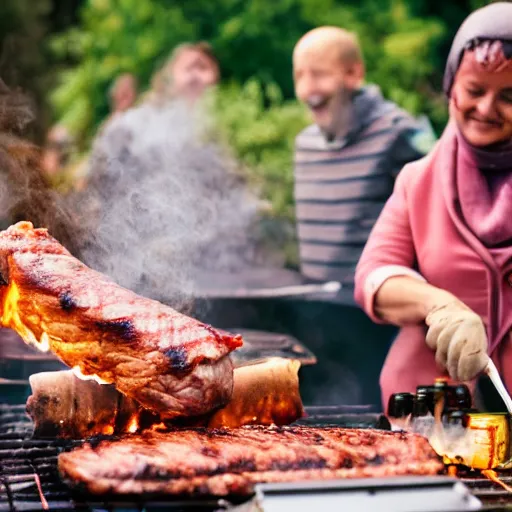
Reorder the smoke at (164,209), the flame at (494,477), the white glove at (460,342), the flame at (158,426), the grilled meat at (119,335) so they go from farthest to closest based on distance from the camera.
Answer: the smoke at (164,209)
the white glove at (460,342)
the flame at (158,426)
the grilled meat at (119,335)
the flame at (494,477)

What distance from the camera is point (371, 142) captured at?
5.31 meters

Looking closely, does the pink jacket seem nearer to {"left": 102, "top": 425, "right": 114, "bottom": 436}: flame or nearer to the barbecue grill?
the barbecue grill

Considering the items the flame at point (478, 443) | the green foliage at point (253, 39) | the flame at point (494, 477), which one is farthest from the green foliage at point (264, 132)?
the flame at point (494, 477)

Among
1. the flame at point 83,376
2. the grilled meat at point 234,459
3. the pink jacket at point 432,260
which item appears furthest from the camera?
the pink jacket at point 432,260

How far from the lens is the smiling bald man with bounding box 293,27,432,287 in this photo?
523cm

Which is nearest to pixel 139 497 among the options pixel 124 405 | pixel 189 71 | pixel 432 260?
pixel 124 405

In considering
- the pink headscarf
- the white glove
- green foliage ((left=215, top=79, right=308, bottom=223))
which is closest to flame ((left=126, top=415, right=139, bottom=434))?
the white glove

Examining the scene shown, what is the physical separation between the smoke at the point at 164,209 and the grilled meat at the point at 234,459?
1.62 metres

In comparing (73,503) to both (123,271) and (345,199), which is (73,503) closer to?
(123,271)

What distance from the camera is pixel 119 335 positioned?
3.05 meters

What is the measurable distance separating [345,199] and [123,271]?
175 centimetres

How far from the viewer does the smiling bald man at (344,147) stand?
5.23 m

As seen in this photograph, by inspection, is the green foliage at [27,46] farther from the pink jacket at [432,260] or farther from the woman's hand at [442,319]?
the woman's hand at [442,319]

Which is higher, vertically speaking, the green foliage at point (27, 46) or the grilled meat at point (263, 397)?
the green foliage at point (27, 46)
